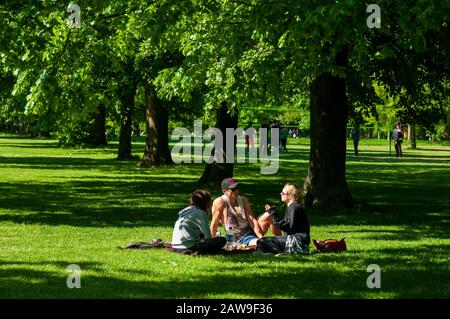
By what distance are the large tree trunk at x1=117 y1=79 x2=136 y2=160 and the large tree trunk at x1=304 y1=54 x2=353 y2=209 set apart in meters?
10.9

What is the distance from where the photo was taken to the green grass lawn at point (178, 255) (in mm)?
9711

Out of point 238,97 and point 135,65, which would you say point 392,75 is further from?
point 135,65

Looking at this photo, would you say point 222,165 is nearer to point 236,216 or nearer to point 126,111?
point 126,111

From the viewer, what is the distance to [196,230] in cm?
1234

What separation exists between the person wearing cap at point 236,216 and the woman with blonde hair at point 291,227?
60 centimetres

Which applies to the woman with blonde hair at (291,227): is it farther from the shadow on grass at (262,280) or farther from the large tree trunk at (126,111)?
the large tree trunk at (126,111)

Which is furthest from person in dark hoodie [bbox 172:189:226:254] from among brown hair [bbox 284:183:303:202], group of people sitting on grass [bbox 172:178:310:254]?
brown hair [bbox 284:183:303:202]

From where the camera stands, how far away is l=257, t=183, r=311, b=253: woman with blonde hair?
40.0ft

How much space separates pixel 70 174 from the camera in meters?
33.2

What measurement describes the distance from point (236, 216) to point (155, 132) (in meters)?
25.1

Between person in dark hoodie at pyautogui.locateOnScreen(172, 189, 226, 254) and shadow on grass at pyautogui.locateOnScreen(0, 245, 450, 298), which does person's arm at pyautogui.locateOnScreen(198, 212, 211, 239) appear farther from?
shadow on grass at pyautogui.locateOnScreen(0, 245, 450, 298)

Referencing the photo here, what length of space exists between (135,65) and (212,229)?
50.7 ft

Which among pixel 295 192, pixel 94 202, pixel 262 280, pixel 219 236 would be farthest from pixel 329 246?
pixel 94 202
